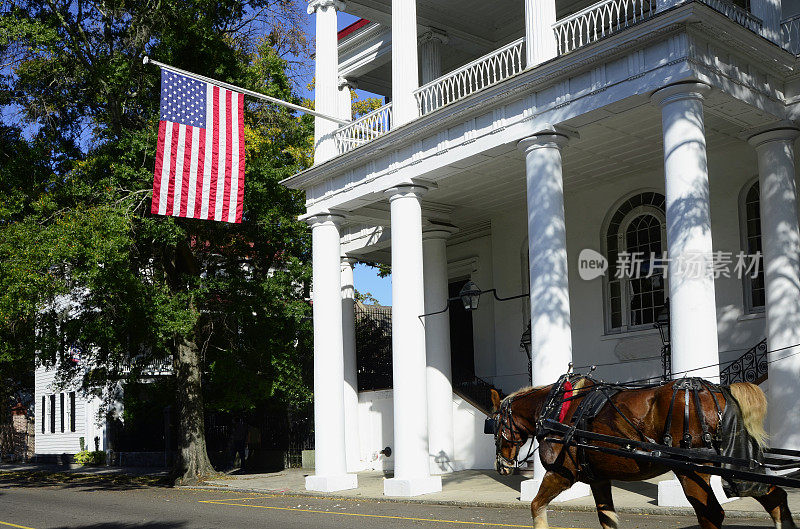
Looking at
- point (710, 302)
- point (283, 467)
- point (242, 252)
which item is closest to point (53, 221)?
point (242, 252)

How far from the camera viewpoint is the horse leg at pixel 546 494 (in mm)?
8266

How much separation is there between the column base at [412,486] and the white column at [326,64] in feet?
26.4

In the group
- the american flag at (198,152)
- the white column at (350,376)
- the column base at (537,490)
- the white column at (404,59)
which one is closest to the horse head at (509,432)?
the column base at (537,490)

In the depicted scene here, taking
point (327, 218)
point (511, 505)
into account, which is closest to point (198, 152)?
point (327, 218)

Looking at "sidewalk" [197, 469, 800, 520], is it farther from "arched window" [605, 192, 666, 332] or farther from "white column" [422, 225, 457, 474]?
"arched window" [605, 192, 666, 332]

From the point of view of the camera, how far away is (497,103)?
53.5ft

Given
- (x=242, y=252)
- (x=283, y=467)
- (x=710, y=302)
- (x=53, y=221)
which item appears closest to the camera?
(x=710, y=302)

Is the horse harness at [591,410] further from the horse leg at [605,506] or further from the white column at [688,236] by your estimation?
the white column at [688,236]

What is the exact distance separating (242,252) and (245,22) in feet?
22.1

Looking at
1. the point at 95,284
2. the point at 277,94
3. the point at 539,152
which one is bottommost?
the point at 95,284

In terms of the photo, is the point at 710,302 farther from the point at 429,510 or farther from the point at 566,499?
the point at 429,510

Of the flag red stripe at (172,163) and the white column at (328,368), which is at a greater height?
the flag red stripe at (172,163)

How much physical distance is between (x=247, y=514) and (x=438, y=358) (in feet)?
26.0

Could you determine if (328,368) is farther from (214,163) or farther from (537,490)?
(537,490)
